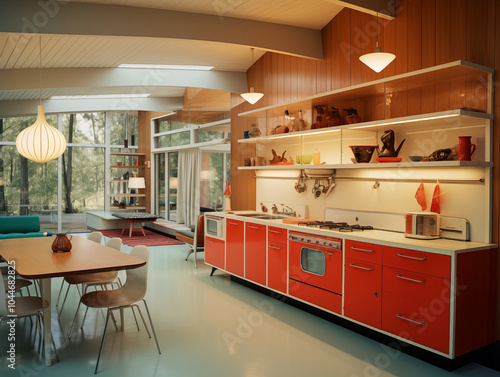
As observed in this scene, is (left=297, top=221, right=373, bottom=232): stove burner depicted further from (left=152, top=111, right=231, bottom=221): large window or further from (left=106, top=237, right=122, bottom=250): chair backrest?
(left=152, top=111, right=231, bottom=221): large window

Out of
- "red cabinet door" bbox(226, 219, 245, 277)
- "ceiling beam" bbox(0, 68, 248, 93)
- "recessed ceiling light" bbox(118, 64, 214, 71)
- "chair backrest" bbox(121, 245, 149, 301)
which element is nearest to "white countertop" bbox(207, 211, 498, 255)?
"red cabinet door" bbox(226, 219, 245, 277)

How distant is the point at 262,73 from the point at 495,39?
Answer: 368 centimetres

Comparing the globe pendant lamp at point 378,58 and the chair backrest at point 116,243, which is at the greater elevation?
the globe pendant lamp at point 378,58

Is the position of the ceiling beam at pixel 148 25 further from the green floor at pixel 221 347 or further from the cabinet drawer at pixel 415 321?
the cabinet drawer at pixel 415 321

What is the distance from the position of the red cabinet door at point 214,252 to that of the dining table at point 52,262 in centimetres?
197

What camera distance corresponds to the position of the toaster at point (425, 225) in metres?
3.64

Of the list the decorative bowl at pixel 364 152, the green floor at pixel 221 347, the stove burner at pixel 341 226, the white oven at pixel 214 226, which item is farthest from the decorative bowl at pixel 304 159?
the green floor at pixel 221 347

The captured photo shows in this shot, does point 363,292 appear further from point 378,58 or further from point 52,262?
point 52,262

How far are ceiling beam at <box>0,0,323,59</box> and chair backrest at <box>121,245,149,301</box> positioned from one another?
228 centimetres

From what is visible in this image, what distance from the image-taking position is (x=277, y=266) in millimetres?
4996

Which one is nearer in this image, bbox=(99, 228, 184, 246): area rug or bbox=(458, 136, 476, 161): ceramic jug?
bbox=(458, 136, 476, 161): ceramic jug

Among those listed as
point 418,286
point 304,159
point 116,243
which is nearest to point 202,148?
point 304,159

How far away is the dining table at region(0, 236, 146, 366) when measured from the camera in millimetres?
3262

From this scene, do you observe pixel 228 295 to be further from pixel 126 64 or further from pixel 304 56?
pixel 126 64
